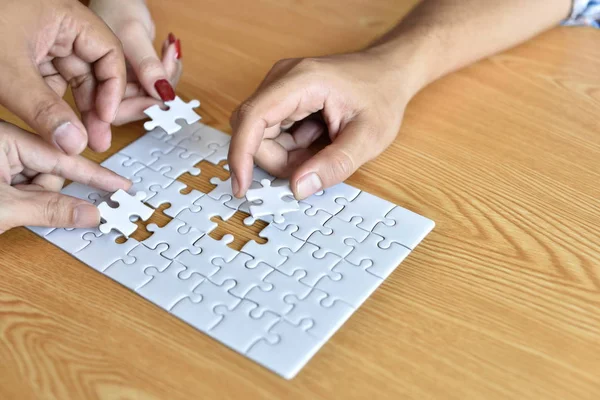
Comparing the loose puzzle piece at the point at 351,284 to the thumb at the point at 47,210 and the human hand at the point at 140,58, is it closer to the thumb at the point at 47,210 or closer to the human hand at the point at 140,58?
the thumb at the point at 47,210

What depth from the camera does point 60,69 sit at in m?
1.32

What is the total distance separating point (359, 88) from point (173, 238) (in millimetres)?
463

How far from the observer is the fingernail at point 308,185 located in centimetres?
112

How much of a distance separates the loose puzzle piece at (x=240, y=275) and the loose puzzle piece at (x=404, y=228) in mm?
214

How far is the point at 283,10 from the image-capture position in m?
1.70

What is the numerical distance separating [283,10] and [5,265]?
997 millimetres

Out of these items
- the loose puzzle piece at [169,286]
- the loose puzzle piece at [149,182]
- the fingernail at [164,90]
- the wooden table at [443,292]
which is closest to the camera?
the wooden table at [443,292]

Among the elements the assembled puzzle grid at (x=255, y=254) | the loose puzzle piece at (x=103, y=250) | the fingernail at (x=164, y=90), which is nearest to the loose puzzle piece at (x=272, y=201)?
the assembled puzzle grid at (x=255, y=254)

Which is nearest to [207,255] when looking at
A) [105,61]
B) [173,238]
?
[173,238]

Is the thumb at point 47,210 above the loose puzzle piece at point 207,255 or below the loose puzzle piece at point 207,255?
above

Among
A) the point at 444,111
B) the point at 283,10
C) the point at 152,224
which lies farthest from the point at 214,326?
the point at 283,10

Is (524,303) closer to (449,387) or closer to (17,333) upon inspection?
(449,387)

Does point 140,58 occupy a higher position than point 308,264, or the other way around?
point 140,58

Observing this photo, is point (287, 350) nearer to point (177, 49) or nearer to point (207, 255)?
point (207, 255)
